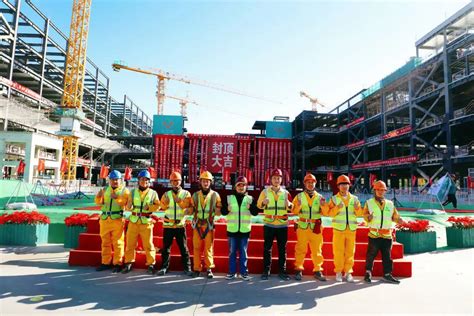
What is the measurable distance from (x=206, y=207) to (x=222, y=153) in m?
42.3

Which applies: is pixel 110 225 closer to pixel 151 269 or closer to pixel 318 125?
pixel 151 269

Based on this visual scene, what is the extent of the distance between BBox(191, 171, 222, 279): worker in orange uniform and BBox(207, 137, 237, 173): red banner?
137 ft

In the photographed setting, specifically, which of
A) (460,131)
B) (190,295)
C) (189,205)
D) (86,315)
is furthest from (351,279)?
(460,131)

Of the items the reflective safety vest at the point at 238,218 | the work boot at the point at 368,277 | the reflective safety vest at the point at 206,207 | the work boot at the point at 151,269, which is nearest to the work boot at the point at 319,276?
the work boot at the point at 368,277

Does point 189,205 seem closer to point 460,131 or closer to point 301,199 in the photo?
point 301,199

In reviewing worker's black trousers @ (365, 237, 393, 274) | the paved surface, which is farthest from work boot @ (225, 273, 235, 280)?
worker's black trousers @ (365, 237, 393, 274)

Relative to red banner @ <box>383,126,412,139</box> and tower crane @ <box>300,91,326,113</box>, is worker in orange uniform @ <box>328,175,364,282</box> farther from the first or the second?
tower crane @ <box>300,91,326,113</box>

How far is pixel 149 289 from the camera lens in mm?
4750

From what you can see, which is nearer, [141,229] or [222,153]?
[141,229]

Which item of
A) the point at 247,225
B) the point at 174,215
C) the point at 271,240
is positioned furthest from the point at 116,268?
the point at 271,240

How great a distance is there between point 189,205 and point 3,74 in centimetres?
5001

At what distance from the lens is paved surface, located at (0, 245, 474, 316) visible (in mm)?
4059

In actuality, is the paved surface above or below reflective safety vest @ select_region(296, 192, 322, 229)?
below

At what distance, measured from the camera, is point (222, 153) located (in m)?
47.8
